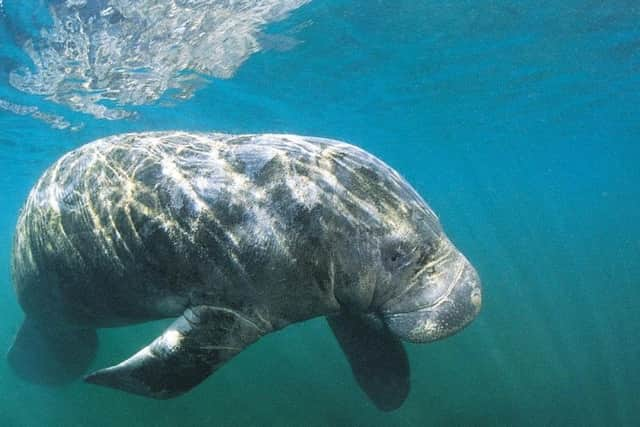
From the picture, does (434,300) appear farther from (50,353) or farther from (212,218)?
(50,353)

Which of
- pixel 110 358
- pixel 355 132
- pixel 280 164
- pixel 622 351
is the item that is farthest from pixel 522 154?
pixel 280 164

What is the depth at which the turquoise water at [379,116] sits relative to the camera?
9.37m

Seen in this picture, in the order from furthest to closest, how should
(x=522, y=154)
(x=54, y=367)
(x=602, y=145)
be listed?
(x=522, y=154), (x=602, y=145), (x=54, y=367)

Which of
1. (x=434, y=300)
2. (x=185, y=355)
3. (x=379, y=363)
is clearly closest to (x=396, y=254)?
(x=434, y=300)

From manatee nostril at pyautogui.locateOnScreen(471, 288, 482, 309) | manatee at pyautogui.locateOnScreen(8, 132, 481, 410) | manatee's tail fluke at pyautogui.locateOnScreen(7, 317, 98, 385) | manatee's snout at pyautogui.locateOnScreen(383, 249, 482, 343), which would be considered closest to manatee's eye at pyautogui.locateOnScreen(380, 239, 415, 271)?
manatee at pyautogui.locateOnScreen(8, 132, 481, 410)

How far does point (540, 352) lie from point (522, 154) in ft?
155

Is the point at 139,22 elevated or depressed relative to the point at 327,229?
elevated

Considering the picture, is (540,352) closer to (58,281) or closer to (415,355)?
(415,355)

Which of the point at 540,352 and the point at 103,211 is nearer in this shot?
the point at 103,211

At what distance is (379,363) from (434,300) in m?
1.54

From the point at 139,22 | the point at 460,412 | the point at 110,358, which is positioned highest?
the point at 139,22

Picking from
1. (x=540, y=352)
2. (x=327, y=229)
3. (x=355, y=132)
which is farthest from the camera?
(x=355, y=132)

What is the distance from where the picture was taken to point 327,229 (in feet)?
9.02

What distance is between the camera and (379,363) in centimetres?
405
